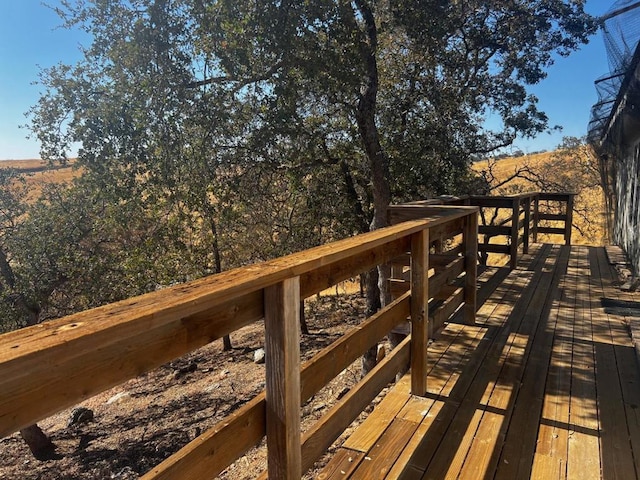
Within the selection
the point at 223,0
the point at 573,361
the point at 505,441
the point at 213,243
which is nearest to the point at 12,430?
the point at 505,441

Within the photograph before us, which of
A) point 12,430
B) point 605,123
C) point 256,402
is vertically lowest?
point 256,402

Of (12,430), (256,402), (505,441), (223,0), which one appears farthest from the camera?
(223,0)

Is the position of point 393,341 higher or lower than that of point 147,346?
lower

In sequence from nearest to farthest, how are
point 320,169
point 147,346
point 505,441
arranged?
1. point 147,346
2. point 505,441
3. point 320,169

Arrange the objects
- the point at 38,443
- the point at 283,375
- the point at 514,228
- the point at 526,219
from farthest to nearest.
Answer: the point at 38,443
the point at 526,219
the point at 514,228
the point at 283,375

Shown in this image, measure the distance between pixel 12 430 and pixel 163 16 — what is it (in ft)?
18.4

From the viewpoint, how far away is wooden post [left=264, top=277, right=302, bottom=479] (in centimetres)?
137

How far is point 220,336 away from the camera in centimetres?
Answer: 117

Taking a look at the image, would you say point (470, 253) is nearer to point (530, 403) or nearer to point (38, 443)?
point (530, 403)

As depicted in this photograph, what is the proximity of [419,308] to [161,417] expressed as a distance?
316 inches

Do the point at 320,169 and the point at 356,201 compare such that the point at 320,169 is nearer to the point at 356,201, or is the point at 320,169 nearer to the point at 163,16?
the point at 356,201

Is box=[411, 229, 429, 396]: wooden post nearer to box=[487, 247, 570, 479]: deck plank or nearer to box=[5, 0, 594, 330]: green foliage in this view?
box=[487, 247, 570, 479]: deck plank

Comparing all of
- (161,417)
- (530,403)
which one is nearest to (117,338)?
(530,403)

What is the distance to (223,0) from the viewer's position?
16.3 feet
